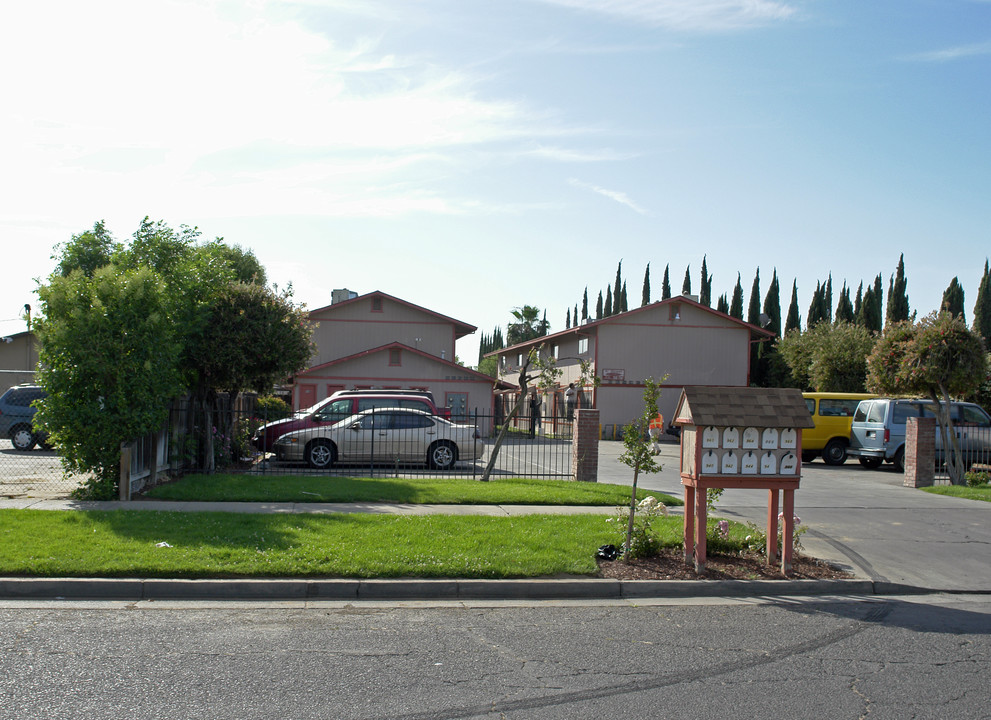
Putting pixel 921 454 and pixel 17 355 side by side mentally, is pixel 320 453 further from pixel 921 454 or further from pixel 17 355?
pixel 17 355

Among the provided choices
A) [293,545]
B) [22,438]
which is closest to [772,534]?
[293,545]

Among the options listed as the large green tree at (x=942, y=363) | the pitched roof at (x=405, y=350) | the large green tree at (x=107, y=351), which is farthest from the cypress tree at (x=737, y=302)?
the large green tree at (x=107, y=351)

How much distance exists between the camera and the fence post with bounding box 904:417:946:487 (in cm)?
1717

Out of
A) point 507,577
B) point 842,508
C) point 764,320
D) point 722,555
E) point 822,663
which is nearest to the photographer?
point 822,663

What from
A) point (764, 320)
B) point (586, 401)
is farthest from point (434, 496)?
point (764, 320)

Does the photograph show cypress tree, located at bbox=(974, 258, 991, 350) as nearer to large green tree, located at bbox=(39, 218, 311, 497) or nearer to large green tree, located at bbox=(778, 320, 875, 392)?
large green tree, located at bbox=(778, 320, 875, 392)

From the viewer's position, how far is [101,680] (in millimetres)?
5082

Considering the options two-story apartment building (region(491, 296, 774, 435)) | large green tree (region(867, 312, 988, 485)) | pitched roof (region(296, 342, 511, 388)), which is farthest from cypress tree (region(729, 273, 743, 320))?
large green tree (region(867, 312, 988, 485))

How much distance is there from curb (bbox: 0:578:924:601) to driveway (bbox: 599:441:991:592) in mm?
885

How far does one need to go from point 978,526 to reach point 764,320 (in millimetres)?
40920

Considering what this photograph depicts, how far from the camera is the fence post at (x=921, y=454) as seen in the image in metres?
17.2

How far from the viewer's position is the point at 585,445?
1538 centimetres

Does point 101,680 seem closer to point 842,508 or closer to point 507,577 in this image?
point 507,577

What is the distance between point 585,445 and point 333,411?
676 centimetres
